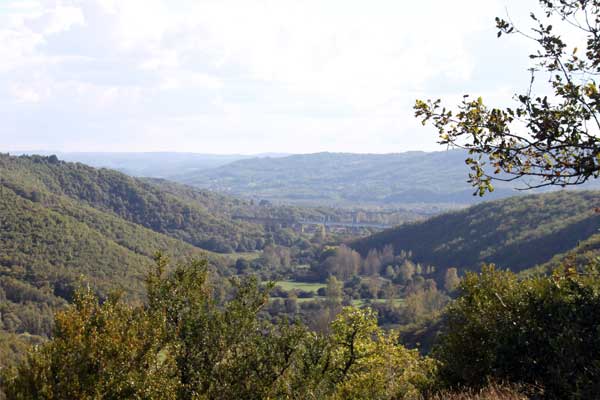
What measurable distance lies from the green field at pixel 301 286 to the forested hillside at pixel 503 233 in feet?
87.9

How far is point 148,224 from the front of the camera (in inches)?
6988

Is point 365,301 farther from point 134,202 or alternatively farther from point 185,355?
point 134,202

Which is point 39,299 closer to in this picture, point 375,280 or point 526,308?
point 375,280

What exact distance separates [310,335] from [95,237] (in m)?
114

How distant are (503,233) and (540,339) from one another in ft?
383

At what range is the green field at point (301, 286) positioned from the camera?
117m

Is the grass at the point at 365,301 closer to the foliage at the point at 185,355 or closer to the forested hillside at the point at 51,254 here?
the forested hillside at the point at 51,254

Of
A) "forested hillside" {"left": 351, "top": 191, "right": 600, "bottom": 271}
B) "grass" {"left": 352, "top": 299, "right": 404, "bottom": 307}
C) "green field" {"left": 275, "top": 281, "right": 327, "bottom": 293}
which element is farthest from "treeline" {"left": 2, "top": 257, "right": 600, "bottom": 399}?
"green field" {"left": 275, "top": 281, "right": 327, "bottom": 293}

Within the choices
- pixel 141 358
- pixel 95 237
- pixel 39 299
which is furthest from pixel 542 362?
pixel 95 237

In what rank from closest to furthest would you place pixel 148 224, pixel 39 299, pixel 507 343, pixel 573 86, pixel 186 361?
pixel 573 86 → pixel 507 343 → pixel 186 361 → pixel 39 299 → pixel 148 224

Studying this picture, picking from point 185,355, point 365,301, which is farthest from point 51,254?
point 185,355

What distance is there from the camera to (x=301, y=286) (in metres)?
121

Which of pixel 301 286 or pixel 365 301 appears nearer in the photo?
pixel 365 301

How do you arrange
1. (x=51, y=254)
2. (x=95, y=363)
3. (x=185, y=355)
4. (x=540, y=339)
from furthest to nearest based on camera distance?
(x=51, y=254) < (x=185, y=355) < (x=95, y=363) < (x=540, y=339)
